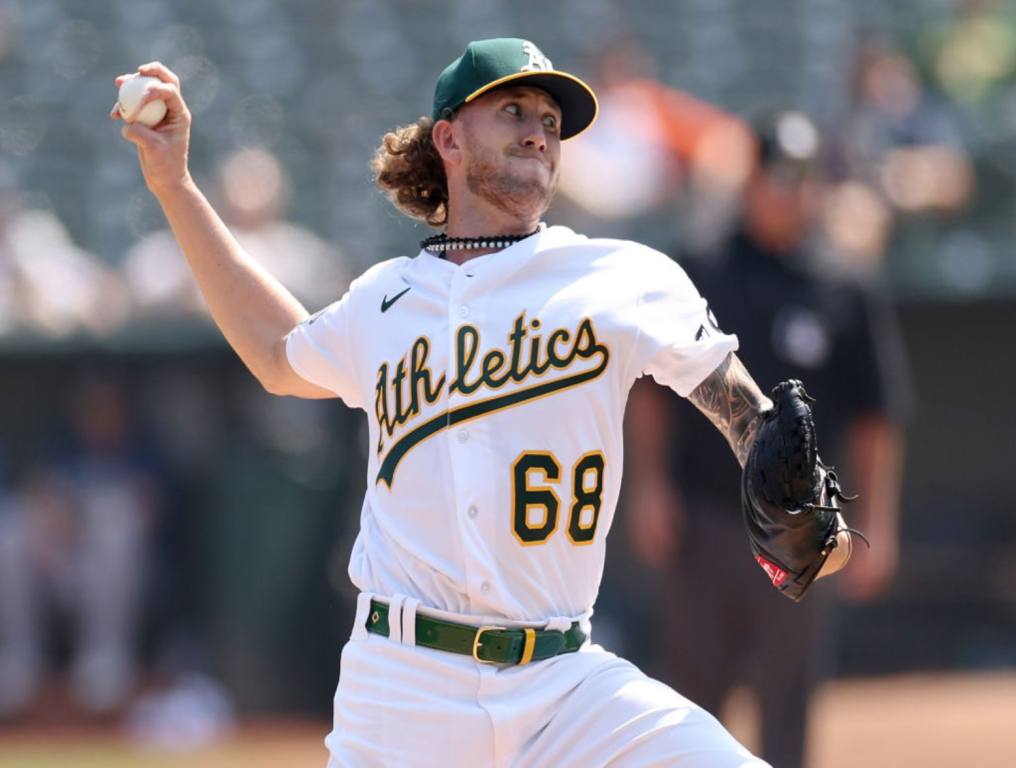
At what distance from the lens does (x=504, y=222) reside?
3572mm

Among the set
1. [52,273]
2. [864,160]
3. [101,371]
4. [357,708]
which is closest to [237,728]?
[101,371]

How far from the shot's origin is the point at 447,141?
145 inches

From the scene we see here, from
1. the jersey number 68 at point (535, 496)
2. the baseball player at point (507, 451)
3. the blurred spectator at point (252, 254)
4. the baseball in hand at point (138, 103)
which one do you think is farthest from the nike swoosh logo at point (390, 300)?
the blurred spectator at point (252, 254)

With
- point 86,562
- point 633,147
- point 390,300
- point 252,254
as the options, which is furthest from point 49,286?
point 390,300

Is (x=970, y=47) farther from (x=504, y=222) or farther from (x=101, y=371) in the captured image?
(x=504, y=222)

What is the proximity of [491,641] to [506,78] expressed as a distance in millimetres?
1084

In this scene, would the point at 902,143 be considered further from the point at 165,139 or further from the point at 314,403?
the point at 165,139

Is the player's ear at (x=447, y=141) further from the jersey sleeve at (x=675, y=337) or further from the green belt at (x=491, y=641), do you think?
the green belt at (x=491, y=641)

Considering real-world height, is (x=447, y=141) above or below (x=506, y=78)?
below

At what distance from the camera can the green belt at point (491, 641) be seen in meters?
3.25

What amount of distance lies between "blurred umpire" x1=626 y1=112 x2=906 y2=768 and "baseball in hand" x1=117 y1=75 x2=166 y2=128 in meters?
2.57

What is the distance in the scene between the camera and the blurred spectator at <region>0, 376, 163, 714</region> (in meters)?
8.81

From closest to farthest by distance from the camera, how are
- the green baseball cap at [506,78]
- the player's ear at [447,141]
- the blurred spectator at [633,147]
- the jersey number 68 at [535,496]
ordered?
1. the jersey number 68 at [535,496]
2. the green baseball cap at [506,78]
3. the player's ear at [447,141]
4. the blurred spectator at [633,147]

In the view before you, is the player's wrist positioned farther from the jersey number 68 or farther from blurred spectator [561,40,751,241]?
blurred spectator [561,40,751,241]
